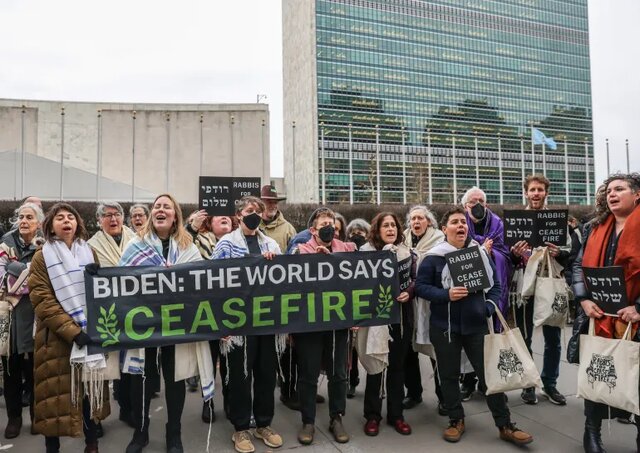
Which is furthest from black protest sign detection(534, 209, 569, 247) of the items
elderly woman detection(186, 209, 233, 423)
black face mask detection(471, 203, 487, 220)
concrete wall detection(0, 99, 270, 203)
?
concrete wall detection(0, 99, 270, 203)

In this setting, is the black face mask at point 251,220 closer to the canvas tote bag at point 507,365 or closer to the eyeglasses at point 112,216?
the eyeglasses at point 112,216

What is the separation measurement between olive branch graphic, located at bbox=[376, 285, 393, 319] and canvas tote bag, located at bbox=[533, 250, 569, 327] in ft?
5.34

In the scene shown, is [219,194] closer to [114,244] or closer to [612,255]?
[114,244]

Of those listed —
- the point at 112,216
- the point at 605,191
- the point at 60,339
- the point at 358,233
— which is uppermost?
the point at 605,191

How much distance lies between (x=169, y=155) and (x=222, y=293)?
83.2 ft

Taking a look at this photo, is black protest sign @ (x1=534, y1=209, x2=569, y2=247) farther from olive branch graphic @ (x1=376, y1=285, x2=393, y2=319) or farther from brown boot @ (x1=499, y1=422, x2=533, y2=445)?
brown boot @ (x1=499, y1=422, x2=533, y2=445)

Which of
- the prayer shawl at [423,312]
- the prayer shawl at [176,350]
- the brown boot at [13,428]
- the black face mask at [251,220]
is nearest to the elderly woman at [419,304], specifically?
the prayer shawl at [423,312]

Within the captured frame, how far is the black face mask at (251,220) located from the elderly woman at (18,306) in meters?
1.88

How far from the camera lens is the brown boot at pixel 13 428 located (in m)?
3.90

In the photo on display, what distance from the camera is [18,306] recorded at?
3898 mm

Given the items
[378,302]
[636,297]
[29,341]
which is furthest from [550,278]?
[29,341]

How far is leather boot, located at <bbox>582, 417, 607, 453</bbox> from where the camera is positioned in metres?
3.47

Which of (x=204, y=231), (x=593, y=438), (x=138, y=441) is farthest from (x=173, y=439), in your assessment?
(x=593, y=438)

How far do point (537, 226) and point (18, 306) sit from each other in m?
4.86
